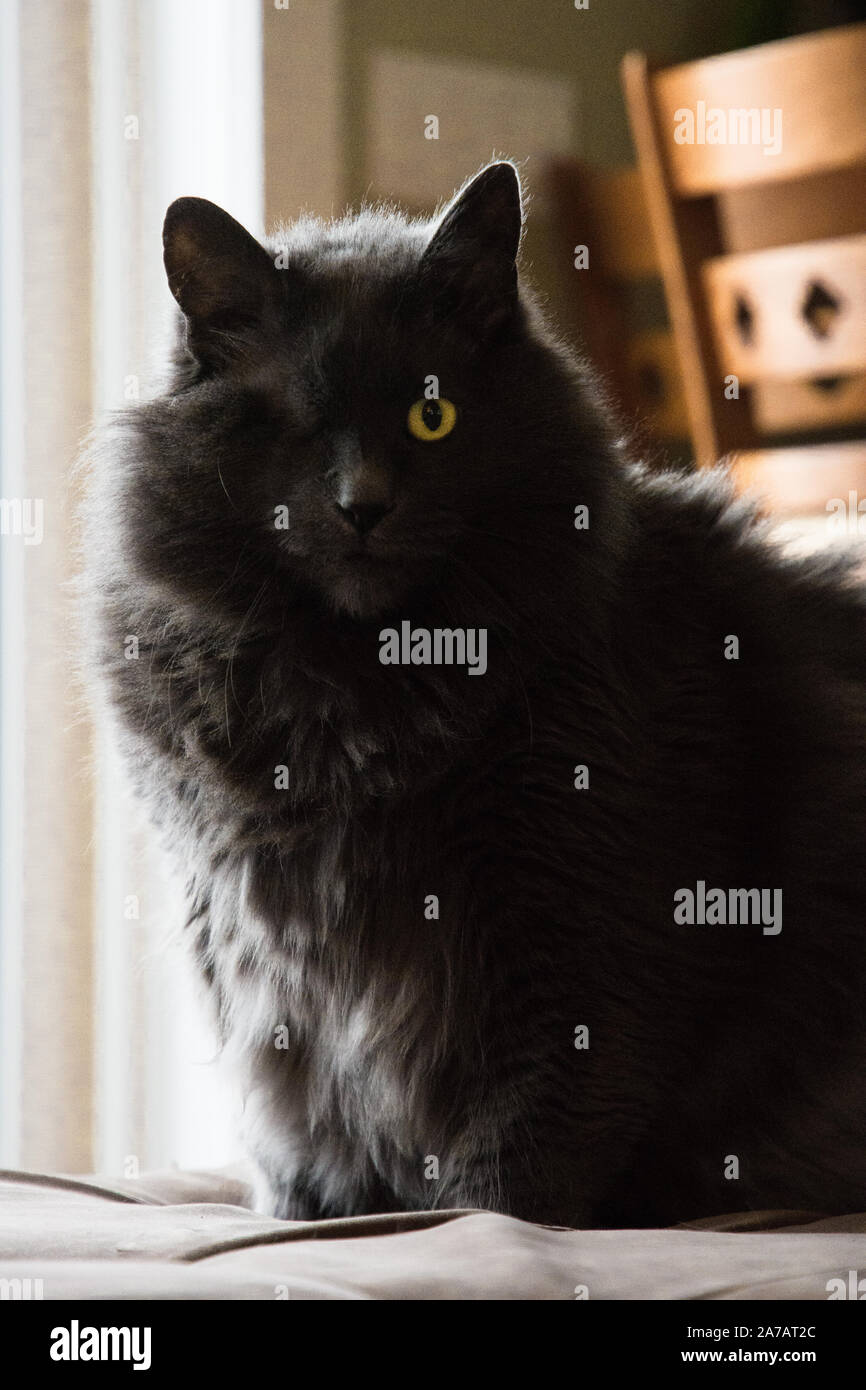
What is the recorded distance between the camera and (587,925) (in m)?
1.25

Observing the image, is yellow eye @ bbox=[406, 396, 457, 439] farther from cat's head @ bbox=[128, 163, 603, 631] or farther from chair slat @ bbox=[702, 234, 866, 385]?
chair slat @ bbox=[702, 234, 866, 385]

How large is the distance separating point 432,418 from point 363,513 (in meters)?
0.13

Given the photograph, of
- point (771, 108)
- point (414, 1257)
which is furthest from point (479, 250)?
point (771, 108)

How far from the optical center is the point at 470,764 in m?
1.29

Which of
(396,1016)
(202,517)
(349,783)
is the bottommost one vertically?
(396,1016)

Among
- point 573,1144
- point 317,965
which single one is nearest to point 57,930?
point 317,965

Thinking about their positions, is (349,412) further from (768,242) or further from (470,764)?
(768,242)

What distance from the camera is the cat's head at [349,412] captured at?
1248 millimetres

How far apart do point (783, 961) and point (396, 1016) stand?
13.7 inches

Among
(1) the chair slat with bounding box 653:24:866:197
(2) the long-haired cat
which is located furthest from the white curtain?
(2) the long-haired cat
